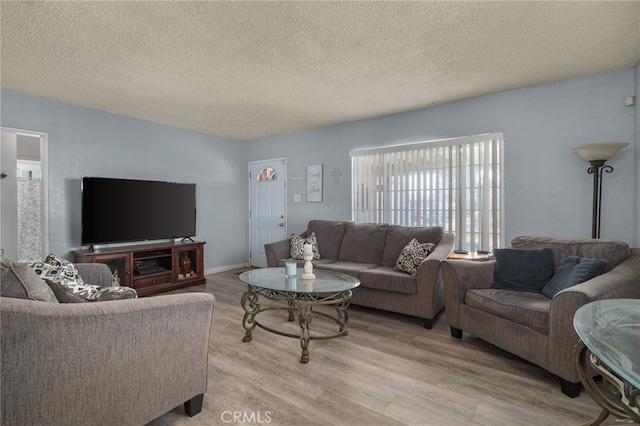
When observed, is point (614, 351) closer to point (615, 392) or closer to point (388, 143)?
point (615, 392)

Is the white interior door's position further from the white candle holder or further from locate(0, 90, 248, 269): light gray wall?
the white candle holder

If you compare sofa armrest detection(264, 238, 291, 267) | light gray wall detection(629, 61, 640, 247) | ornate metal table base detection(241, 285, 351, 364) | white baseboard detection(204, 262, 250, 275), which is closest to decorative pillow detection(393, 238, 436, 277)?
ornate metal table base detection(241, 285, 351, 364)

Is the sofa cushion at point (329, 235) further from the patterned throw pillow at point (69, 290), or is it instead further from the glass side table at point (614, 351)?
the glass side table at point (614, 351)

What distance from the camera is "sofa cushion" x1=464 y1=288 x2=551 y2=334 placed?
6.81 feet

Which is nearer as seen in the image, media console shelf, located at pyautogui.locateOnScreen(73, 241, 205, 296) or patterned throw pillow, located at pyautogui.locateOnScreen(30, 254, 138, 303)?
patterned throw pillow, located at pyautogui.locateOnScreen(30, 254, 138, 303)

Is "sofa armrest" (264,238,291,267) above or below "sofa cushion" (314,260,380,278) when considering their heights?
above

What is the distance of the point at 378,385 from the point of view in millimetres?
1998

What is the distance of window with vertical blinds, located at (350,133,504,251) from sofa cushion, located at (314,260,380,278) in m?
0.87

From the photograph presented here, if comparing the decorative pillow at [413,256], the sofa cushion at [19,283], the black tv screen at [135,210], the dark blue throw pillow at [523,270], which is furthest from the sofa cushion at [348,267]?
the sofa cushion at [19,283]

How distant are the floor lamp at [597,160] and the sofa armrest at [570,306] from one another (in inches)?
40.3

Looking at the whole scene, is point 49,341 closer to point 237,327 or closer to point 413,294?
point 237,327

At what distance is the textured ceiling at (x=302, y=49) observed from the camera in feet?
6.47

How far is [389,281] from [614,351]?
2145 mm

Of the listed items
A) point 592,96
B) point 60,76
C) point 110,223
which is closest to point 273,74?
point 60,76
